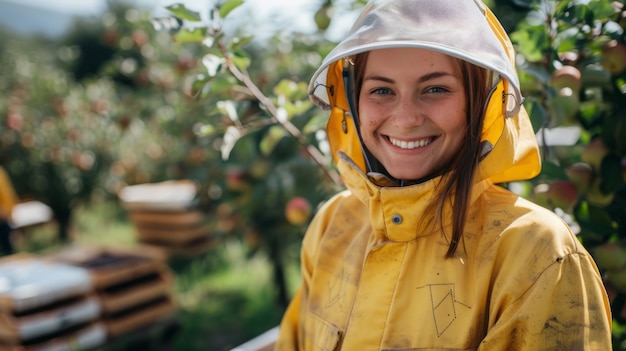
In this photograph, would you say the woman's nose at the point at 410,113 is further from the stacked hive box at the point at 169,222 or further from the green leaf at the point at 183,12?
the stacked hive box at the point at 169,222

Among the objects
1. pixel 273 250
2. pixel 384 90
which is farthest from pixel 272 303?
pixel 384 90

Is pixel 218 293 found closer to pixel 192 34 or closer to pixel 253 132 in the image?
pixel 253 132

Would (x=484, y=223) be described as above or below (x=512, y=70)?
below

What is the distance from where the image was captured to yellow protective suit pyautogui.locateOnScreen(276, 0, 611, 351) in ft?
2.83

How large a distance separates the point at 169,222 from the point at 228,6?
11.5ft

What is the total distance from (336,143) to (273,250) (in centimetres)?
177

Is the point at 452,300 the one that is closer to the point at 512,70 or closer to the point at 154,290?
the point at 512,70

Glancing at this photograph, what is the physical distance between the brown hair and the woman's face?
0.01 metres

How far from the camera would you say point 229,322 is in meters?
3.43

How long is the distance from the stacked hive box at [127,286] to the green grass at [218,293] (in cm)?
23

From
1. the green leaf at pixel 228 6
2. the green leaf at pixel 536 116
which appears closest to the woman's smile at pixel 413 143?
the green leaf at pixel 536 116

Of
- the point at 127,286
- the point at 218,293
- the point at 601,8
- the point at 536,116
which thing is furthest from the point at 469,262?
the point at 218,293

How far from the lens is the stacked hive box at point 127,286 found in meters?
2.94

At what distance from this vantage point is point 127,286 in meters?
3.07
